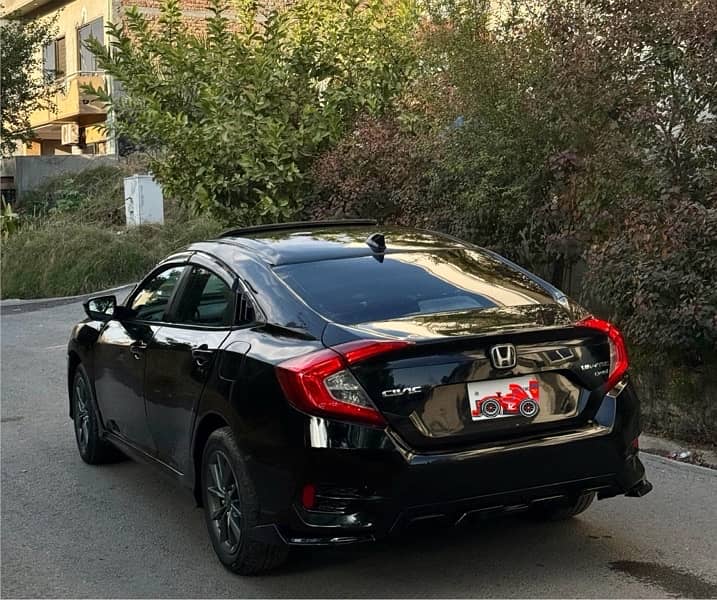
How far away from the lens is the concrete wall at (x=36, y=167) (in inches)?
1120

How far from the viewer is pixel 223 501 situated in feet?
16.0

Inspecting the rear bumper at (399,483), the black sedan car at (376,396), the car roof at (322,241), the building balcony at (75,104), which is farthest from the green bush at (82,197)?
the rear bumper at (399,483)

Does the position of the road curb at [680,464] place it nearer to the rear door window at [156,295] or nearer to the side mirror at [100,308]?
the rear door window at [156,295]

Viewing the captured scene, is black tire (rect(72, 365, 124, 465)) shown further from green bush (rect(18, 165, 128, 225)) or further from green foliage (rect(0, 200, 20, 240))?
green bush (rect(18, 165, 128, 225))

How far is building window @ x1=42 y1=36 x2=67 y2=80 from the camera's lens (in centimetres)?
3516

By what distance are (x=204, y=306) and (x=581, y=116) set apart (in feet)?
13.3

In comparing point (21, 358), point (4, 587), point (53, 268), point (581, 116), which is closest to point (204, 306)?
point (4, 587)

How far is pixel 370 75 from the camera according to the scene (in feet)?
42.0

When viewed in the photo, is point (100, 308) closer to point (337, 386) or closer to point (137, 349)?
point (137, 349)

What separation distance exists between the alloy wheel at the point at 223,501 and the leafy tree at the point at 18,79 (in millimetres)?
26140

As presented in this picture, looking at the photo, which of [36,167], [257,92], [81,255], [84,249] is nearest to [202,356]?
[257,92]

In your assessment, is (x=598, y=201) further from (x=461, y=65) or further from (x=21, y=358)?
(x=21, y=358)

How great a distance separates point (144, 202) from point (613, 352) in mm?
16973

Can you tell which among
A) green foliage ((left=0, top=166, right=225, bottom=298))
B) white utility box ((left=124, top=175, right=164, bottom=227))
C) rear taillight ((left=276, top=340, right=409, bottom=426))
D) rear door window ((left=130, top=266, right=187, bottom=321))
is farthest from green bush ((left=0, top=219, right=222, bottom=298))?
rear taillight ((left=276, top=340, right=409, bottom=426))
